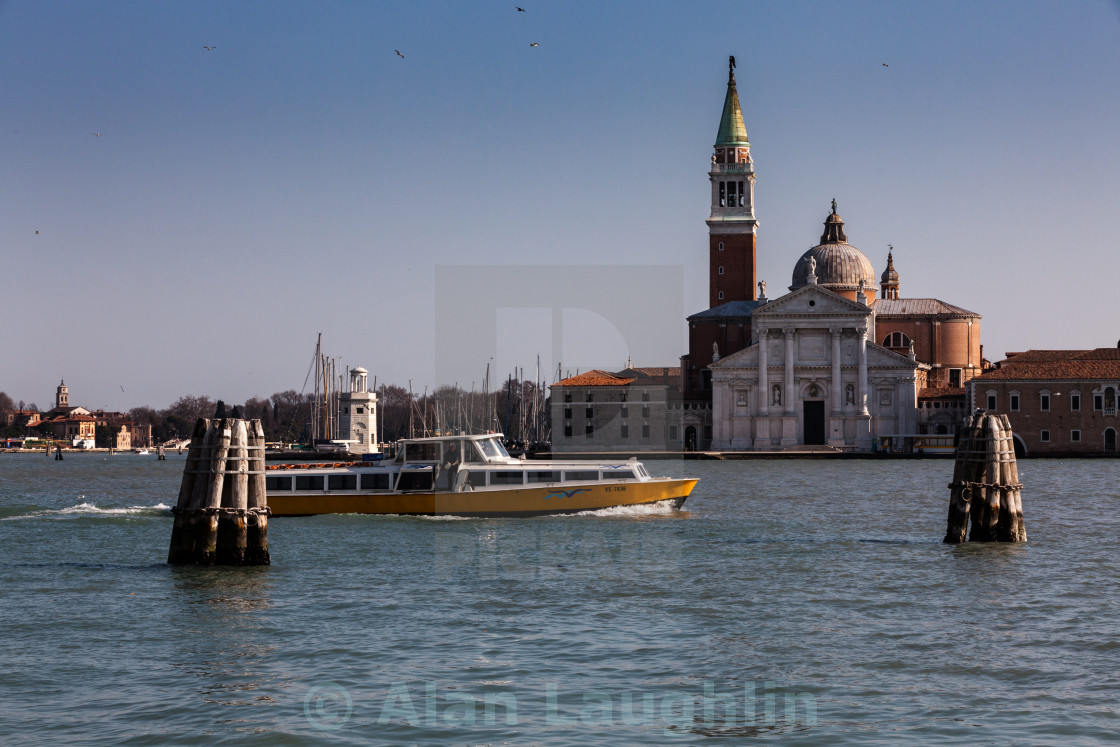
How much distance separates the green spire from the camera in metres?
94.5

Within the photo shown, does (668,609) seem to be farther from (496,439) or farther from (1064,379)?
(1064,379)

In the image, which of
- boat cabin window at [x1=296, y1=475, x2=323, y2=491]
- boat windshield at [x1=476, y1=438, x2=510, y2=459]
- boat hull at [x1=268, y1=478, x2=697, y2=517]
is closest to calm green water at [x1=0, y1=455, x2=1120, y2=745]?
boat hull at [x1=268, y1=478, x2=697, y2=517]

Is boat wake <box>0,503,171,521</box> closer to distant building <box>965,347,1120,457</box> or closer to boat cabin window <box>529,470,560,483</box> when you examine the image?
boat cabin window <box>529,470,560,483</box>

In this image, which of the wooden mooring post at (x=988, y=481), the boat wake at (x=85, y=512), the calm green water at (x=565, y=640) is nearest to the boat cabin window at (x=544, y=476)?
the calm green water at (x=565, y=640)

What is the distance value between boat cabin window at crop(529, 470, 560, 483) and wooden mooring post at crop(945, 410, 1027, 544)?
9803 mm

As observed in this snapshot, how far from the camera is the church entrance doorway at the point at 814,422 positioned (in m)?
80.9

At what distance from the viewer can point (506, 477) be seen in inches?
1116

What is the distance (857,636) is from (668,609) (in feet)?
8.74

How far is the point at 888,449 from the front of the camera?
258 ft

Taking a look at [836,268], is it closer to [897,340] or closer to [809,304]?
[897,340]

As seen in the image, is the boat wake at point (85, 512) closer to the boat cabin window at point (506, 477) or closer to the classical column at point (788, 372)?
the boat cabin window at point (506, 477)

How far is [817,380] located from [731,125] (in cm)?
2406

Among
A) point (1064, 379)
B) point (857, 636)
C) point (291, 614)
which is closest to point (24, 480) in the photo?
point (291, 614)

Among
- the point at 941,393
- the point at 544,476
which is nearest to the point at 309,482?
the point at 544,476
